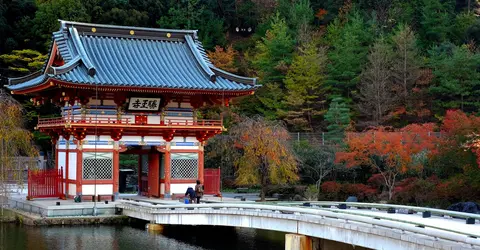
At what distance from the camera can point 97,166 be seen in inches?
1433

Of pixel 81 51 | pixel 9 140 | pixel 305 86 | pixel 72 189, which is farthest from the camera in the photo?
pixel 305 86

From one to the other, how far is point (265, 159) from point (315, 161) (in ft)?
17.9

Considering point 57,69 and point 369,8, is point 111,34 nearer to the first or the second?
point 57,69

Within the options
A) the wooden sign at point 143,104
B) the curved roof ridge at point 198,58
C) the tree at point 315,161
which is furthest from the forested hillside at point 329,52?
the wooden sign at point 143,104

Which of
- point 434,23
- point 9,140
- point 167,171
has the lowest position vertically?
point 167,171

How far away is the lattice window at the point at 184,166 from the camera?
38188 millimetres

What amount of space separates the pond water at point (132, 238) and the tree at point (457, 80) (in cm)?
2603

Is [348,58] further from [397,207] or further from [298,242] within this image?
[298,242]

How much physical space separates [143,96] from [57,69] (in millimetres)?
4720

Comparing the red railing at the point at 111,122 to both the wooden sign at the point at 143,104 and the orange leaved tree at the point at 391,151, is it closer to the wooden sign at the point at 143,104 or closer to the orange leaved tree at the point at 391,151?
the wooden sign at the point at 143,104

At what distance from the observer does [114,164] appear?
121 ft

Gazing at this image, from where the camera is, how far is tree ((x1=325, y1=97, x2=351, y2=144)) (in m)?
50.9

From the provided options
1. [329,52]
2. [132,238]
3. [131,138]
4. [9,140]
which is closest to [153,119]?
[131,138]

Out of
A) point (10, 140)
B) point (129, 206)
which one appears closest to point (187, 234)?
point (129, 206)
